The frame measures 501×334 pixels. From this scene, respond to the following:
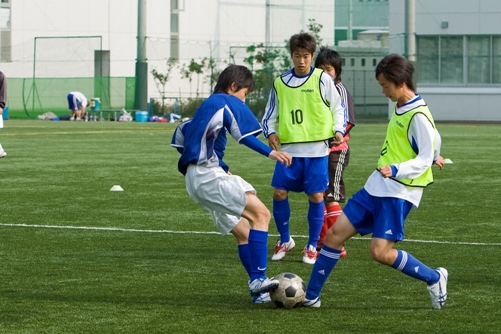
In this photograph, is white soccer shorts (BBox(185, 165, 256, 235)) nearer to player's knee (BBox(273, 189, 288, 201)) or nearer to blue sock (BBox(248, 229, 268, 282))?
blue sock (BBox(248, 229, 268, 282))

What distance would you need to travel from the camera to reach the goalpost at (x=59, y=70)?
44.0 metres

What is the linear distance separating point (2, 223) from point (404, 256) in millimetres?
5420

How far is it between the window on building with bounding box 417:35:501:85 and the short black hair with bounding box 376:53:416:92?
37.0m

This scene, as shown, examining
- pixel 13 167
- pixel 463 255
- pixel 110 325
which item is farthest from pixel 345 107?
pixel 13 167

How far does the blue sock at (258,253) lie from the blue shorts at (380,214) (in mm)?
629

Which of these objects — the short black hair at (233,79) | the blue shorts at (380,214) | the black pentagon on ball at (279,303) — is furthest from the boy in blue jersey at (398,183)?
→ the short black hair at (233,79)

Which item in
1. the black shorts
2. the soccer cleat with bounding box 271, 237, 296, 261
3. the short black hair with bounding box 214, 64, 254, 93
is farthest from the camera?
the black shorts

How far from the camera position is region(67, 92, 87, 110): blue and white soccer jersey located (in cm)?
4047

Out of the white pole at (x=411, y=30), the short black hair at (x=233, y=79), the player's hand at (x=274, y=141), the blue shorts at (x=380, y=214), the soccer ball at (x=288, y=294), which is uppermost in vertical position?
the white pole at (x=411, y=30)

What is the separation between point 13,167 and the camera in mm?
17297

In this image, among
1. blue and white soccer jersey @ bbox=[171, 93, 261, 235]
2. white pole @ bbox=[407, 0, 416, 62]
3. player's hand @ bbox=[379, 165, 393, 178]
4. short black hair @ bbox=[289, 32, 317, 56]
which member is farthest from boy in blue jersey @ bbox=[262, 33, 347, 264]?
white pole @ bbox=[407, 0, 416, 62]

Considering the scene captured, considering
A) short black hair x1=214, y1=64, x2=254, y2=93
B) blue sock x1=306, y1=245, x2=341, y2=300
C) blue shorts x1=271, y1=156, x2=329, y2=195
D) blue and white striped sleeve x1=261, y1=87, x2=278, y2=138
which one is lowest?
blue sock x1=306, y1=245, x2=341, y2=300

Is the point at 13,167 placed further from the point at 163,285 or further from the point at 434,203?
the point at 163,285

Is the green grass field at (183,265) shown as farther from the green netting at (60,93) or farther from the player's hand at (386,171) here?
the green netting at (60,93)
